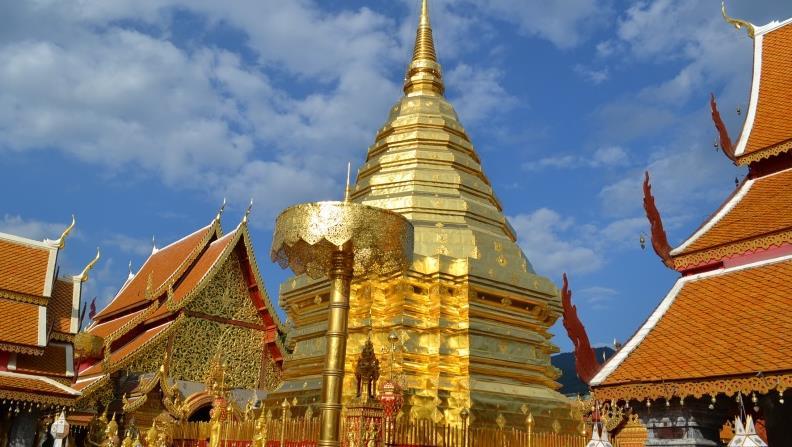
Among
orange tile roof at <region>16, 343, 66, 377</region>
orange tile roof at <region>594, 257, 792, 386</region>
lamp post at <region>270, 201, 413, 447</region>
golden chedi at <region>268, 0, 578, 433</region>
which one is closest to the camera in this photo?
orange tile roof at <region>594, 257, 792, 386</region>

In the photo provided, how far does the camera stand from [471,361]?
40.0 feet

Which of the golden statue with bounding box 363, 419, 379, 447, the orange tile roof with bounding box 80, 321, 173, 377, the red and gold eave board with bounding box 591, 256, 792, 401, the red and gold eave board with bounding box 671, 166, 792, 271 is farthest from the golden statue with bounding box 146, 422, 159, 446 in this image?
the red and gold eave board with bounding box 671, 166, 792, 271

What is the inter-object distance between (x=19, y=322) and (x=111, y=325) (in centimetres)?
682

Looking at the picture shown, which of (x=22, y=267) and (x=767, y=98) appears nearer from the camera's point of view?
(x=767, y=98)

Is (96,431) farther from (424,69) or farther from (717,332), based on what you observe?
(717,332)

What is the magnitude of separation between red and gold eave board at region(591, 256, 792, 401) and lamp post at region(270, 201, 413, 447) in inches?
103

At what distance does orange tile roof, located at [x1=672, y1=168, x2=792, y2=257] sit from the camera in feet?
23.3

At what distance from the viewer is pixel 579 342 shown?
735 cm

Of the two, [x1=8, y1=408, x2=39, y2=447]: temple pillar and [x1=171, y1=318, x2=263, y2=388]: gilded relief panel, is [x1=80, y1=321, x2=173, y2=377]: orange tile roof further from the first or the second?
[x1=8, y1=408, x2=39, y2=447]: temple pillar

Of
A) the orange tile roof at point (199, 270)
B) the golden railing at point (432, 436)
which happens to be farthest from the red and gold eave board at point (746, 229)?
→ the orange tile roof at point (199, 270)

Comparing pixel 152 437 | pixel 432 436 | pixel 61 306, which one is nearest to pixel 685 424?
pixel 432 436

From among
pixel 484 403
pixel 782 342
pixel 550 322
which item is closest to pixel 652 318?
pixel 782 342

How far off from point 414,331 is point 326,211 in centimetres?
536

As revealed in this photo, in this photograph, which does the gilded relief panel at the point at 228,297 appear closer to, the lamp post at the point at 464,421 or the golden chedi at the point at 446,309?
the golden chedi at the point at 446,309
